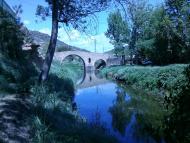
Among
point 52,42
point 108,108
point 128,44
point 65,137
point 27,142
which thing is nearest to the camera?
point 27,142

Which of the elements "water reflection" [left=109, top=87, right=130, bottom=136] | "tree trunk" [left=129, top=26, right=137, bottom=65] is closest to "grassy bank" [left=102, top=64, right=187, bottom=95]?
"water reflection" [left=109, top=87, right=130, bottom=136]

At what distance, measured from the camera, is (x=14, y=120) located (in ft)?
29.9

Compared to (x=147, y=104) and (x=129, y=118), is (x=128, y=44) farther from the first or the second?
(x=129, y=118)

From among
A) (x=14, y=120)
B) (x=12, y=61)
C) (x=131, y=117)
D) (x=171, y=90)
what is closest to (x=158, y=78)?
(x=131, y=117)

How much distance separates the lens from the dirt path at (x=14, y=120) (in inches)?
314

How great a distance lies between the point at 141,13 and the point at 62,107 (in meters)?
39.0

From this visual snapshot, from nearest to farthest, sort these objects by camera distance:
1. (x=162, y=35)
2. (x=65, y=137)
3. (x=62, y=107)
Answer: (x=65, y=137)
(x=62, y=107)
(x=162, y=35)

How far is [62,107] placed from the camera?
1330cm

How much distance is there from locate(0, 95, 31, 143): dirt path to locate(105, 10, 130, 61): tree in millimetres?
47011

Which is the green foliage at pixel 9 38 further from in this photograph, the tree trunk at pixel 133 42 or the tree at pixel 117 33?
the tree at pixel 117 33

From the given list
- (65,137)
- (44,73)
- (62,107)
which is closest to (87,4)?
(44,73)

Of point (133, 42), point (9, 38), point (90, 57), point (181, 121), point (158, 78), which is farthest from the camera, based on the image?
point (90, 57)

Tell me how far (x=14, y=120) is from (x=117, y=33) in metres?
54.5

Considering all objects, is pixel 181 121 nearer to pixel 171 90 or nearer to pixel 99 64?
pixel 171 90
